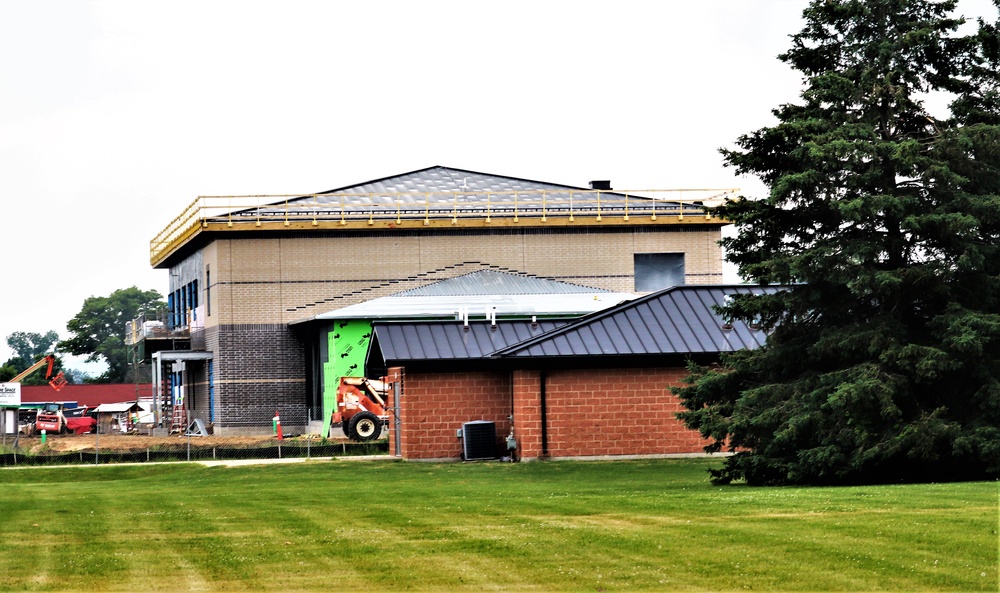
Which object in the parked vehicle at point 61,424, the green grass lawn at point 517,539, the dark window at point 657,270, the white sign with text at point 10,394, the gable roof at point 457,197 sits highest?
the gable roof at point 457,197

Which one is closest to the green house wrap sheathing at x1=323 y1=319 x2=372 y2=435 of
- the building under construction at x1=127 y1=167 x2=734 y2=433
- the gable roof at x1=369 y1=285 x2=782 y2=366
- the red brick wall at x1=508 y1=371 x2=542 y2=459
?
the building under construction at x1=127 y1=167 x2=734 y2=433

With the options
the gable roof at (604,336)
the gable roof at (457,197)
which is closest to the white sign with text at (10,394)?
the gable roof at (457,197)

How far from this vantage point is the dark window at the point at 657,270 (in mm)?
57188

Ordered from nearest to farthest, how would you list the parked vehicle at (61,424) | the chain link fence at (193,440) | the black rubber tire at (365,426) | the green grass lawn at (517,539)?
the green grass lawn at (517,539) < the chain link fence at (193,440) < the black rubber tire at (365,426) < the parked vehicle at (61,424)

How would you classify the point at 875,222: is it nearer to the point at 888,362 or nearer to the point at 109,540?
the point at 888,362

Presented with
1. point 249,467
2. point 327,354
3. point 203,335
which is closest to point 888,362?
point 249,467

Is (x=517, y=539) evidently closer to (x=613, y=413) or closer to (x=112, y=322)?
(x=613, y=413)

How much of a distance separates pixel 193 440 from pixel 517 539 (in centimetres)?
3684

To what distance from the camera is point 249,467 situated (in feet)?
113

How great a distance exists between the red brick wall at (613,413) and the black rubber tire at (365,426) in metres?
12.9

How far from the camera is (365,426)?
4534 centimetres

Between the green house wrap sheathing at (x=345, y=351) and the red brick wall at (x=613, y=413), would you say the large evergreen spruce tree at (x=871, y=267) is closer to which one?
the red brick wall at (x=613, y=413)

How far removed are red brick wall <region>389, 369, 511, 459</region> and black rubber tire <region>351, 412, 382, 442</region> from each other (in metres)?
10.4

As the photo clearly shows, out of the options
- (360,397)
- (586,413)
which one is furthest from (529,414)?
(360,397)
